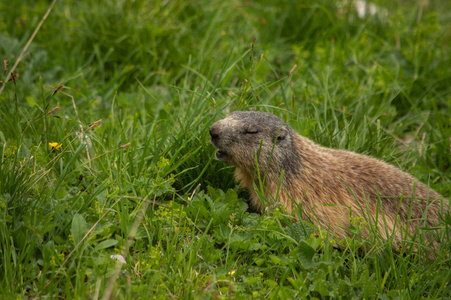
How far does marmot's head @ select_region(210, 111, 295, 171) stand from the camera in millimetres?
4348

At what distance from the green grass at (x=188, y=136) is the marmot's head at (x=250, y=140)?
9.4 inches

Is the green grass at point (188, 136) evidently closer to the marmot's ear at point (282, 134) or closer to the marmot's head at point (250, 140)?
the marmot's head at point (250, 140)

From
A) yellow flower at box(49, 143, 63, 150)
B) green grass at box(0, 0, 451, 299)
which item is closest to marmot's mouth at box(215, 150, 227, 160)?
green grass at box(0, 0, 451, 299)

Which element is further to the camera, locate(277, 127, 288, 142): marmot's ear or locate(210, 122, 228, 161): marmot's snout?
locate(277, 127, 288, 142): marmot's ear

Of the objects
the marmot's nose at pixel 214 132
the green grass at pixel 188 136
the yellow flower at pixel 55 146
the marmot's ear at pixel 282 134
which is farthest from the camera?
the marmot's ear at pixel 282 134

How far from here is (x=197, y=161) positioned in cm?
460

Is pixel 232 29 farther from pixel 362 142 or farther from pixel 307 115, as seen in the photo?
pixel 362 142

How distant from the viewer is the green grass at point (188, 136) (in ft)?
11.1

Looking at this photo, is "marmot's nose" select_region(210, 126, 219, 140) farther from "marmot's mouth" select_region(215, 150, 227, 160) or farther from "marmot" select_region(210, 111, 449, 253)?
"marmot's mouth" select_region(215, 150, 227, 160)

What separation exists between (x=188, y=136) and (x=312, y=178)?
128 centimetres

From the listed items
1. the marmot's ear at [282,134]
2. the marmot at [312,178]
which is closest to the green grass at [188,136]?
the marmot at [312,178]

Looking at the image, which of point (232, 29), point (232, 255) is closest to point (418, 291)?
point (232, 255)

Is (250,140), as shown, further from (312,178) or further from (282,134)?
(312,178)

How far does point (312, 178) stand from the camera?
4.56 metres
